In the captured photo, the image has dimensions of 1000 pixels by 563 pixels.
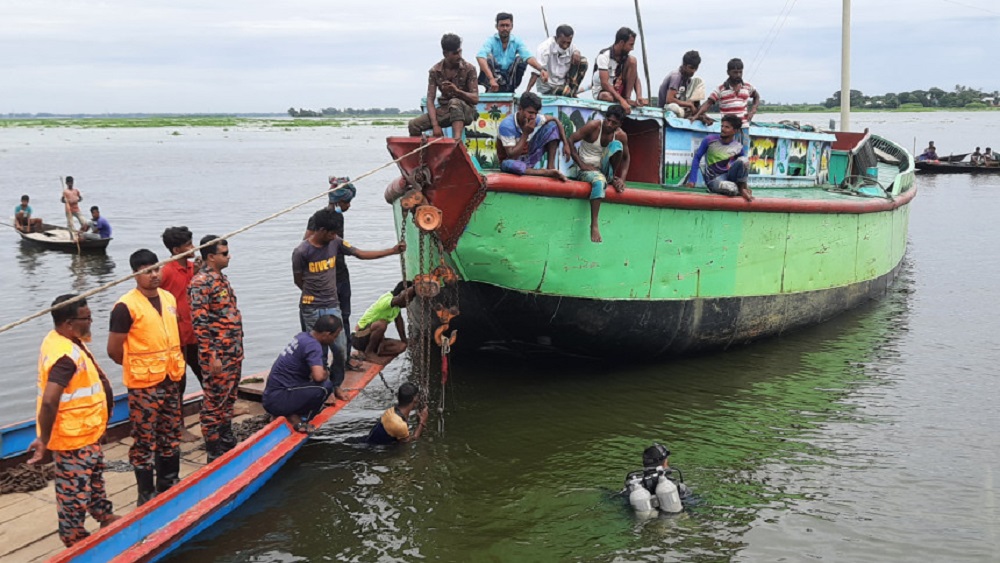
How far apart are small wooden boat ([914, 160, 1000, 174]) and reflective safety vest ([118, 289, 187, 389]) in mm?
37987

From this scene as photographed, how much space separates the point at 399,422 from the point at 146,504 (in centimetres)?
258

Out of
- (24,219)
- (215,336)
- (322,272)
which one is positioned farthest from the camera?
(24,219)

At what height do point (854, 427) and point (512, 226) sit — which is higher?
point (512, 226)

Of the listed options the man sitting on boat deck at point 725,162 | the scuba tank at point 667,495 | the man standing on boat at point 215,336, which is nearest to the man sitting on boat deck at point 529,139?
the man sitting on boat deck at point 725,162

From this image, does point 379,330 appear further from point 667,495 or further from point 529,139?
point 667,495

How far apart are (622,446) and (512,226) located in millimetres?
2274

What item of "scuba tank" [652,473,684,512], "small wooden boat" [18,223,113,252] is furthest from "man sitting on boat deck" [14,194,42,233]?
"scuba tank" [652,473,684,512]

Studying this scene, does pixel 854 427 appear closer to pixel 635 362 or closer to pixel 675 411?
pixel 675 411

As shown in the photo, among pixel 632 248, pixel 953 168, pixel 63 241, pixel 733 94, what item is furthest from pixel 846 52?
pixel 953 168

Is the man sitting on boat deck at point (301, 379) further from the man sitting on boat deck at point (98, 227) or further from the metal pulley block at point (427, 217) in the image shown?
the man sitting on boat deck at point (98, 227)

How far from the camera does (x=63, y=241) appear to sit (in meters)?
18.2

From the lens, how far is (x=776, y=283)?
394 inches

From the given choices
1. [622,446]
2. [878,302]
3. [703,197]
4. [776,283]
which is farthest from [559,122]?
[878,302]

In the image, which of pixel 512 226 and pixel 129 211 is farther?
pixel 129 211
